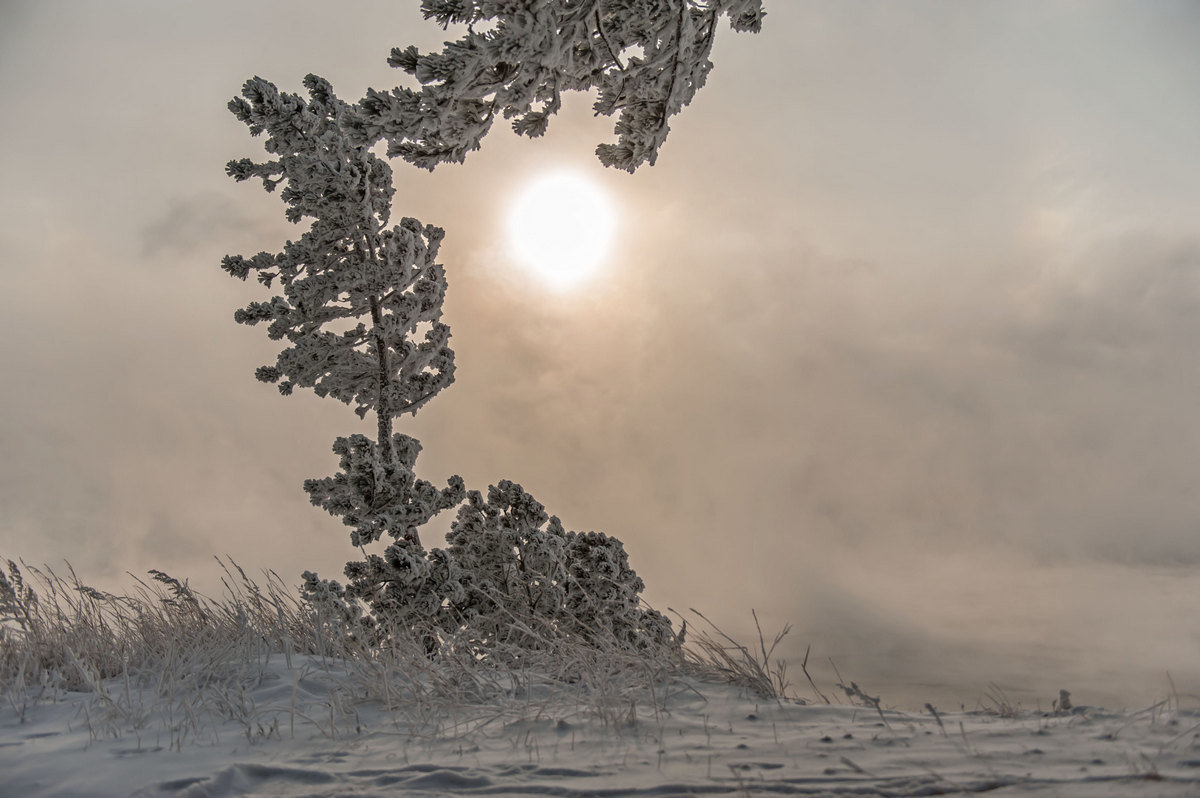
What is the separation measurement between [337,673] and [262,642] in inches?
34.6

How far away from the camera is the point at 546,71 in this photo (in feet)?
19.1

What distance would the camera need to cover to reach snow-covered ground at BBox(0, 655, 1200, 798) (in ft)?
10.1

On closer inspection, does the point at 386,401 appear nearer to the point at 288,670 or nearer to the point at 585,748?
the point at 288,670

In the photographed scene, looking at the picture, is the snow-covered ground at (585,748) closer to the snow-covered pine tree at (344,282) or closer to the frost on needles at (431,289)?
the frost on needles at (431,289)

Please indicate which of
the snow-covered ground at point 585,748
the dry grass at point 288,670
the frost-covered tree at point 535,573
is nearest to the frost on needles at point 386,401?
the frost-covered tree at point 535,573

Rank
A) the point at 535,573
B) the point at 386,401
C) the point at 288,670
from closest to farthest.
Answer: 1. the point at 288,670
2. the point at 535,573
3. the point at 386,401

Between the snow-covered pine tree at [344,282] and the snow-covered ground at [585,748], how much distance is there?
19.6 feet

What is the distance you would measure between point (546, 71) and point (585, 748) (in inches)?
186

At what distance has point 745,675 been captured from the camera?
15.7 feet

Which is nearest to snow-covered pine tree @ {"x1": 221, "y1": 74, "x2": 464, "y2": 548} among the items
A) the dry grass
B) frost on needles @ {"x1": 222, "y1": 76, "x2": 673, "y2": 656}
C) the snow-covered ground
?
frost on needles @ {"x1": 222, "y1": 76, "x2": 673, "y2": 656}

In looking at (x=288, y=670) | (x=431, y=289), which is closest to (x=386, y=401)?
(x=431, y=289)

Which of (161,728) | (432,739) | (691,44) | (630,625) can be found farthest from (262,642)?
(691,44)

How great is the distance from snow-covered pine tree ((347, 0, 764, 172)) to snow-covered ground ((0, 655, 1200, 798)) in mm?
4149

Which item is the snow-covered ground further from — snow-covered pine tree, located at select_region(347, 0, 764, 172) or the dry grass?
snow-covered pine tree, located at select_region(347, 0, 764, 172)
